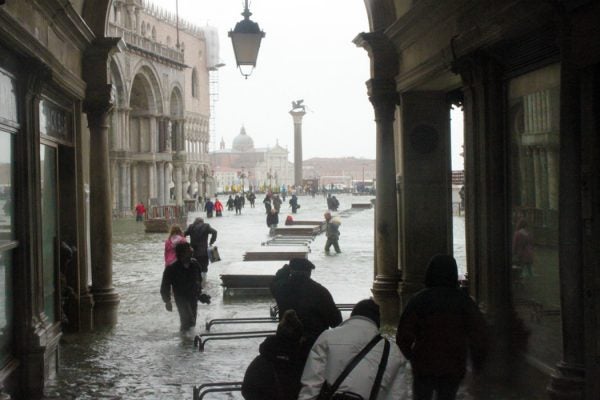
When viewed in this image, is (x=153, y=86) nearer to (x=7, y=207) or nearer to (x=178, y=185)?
(x=178, y=185)

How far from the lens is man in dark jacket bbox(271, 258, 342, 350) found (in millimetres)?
6449

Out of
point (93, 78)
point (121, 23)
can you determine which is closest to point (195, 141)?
point (121, 23)

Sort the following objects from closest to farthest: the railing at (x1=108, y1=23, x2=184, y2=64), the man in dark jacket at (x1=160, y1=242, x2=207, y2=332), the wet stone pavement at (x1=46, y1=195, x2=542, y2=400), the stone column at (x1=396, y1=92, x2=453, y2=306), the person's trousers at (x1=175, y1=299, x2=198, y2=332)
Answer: the wet stone pavement at (x1=46, y1=195, x2=542, y2=400) < the man in dark jacket at (x1=160, y1=242, x2=207, y2=332) < the person's trousers at (x1=175, y1=299, x2=198, y2=332) < the stone column at (x1=396, y1=92, x2=453, y2=306) < the railing at (x1=108, y1=23, x2=184, y2=64)

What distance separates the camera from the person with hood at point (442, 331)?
5625mm

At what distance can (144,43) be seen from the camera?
55.1 m

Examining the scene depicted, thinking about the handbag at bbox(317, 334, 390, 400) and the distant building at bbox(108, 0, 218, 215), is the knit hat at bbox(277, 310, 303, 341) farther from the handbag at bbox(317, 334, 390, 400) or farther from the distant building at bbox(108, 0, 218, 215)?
the distant building at bbox(108, 0, 218, 215)

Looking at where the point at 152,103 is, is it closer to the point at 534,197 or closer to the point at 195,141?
the point at 195,141

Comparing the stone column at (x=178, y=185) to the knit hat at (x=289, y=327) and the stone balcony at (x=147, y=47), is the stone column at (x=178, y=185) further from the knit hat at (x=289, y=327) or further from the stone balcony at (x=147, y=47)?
the knit hat at (x=289, y=327)

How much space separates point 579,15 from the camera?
231 inches

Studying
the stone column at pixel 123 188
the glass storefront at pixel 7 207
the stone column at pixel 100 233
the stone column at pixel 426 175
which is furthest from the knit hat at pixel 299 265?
the stone column at pixel 123 188

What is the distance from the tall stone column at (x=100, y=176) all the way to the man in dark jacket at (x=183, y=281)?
1296 millimetres

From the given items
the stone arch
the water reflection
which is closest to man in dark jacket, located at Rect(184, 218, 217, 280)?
the water reflection

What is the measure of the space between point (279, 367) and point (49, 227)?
570 centimetres

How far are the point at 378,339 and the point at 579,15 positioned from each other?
260 cm
